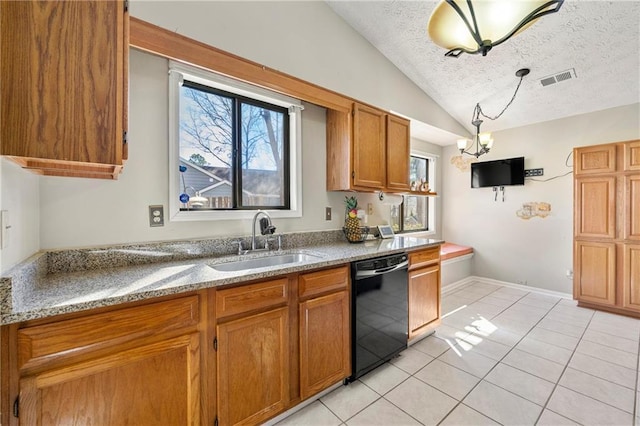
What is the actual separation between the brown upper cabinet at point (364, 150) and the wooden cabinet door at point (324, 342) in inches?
45.6

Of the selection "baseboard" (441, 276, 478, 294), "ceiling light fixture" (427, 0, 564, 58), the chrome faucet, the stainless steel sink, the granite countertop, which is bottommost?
"baseboard" (441, 276, 478, 294)

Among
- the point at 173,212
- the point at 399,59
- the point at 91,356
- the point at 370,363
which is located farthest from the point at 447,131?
the point at 91,356

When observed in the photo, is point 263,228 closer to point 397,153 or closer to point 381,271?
point 381,271

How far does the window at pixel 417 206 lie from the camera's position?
170 inches

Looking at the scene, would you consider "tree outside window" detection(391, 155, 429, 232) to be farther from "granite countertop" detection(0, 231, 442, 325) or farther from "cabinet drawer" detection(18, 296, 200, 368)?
"cabinet drawer" detection(18, 296, 200, 368)

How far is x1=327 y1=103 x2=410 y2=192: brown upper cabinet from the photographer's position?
8.31 feet

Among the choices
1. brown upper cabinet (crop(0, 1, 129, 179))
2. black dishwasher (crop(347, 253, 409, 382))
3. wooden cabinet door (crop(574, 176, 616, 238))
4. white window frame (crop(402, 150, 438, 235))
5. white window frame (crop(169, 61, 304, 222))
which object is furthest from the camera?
white window frame (crop(402, 150, 438, 235))

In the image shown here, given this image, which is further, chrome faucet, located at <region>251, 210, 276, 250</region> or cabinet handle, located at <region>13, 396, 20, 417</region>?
chrome faucet, located at <region>251, 210, 276, 250</region>

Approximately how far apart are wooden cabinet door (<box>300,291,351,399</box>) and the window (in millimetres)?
2602

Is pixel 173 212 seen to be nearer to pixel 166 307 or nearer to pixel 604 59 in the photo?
pixel 166 307

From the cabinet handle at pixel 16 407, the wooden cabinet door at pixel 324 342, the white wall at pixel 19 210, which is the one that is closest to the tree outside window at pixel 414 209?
the wooden cabinet door at pixel 324 342

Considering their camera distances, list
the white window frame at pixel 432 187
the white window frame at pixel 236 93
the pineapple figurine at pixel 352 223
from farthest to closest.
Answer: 1. the white window frame at pixel 432 187
2. the pineapple figurine at pixel 352 223
3. the white window frame at pixel 236 93

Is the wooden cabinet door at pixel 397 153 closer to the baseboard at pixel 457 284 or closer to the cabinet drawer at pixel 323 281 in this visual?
the cabinet drawer at pixel 323 281

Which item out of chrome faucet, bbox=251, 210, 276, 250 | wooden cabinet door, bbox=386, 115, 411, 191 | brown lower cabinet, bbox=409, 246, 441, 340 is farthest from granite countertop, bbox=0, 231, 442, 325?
wooden cabinet door, bbox=386, 115, 411, 191
